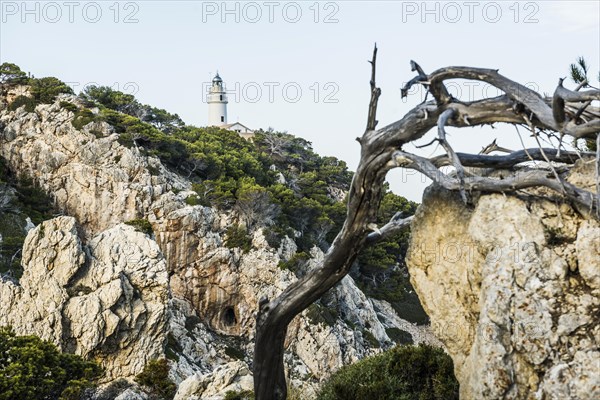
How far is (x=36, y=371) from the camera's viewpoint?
851 inches

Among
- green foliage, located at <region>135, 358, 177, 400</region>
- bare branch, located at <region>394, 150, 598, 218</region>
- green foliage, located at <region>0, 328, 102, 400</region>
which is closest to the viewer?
bare branch, located at <region>394, 150, 598, 218</region>

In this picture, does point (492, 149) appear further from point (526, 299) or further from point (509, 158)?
point (526, 299)

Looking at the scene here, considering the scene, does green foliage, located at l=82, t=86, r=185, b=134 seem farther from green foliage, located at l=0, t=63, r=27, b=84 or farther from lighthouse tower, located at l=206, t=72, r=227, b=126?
lighthouse tower, located at l=206, t=72, r=227, b=126

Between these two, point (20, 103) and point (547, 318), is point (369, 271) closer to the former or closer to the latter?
point (20, 103)

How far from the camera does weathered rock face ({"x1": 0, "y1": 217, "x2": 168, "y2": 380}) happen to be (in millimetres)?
30562

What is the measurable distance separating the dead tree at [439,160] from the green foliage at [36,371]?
40.4 feet

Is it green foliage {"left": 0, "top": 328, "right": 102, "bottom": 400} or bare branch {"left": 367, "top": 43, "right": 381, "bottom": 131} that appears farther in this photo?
green foliage {"left": 0, "top": 328, "right": 102, "bottom": 400}

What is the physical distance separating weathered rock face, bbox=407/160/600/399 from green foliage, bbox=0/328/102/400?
51.6 ft

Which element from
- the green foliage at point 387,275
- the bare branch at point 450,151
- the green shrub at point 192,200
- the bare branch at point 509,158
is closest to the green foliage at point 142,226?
the green shrub at point 192,200

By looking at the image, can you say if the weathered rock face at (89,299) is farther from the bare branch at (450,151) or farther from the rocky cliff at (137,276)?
the bare branch at (450,151)

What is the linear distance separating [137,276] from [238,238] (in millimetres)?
11750

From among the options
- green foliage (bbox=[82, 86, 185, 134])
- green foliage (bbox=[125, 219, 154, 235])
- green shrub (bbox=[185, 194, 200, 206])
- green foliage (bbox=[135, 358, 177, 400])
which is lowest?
green foliage (bbox=[135, 358, 177, 400])

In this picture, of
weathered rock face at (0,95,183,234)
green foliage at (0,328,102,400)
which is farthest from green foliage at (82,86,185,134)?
green foliage at (0,328,102,400)

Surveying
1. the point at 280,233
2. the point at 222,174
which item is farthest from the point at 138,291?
the point at 222,174
